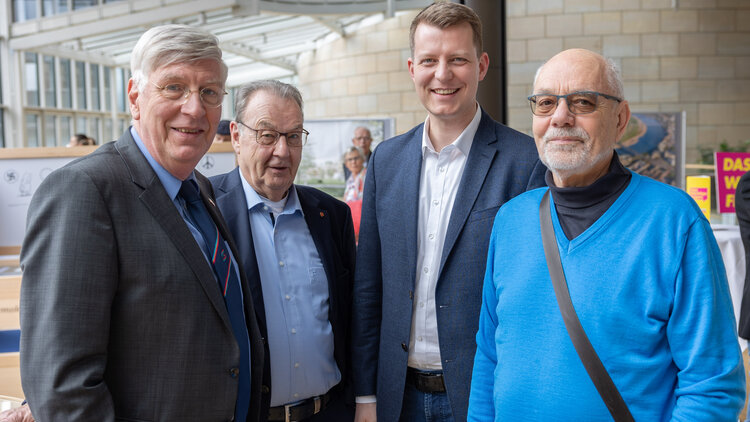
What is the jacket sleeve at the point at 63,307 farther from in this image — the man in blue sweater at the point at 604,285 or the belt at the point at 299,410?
the man in blue sweater at the point at 604,285

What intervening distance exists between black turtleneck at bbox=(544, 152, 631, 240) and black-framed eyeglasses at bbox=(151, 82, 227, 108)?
963 mm

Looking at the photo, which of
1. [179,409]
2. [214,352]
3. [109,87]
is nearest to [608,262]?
[214,352]

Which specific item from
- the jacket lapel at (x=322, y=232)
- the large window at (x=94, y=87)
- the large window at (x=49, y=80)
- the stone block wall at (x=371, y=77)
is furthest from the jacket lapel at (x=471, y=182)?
the large window at (x=94, y=87)

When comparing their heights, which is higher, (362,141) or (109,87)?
(109,87)

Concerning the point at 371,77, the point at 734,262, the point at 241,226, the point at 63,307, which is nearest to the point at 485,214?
the point at 241,226

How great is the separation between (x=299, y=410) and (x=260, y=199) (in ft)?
2.53

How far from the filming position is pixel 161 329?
145 centimetres

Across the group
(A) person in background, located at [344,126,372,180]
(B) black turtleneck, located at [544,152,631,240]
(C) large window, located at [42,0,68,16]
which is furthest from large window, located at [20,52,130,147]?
(B) black turtleneck, located at [544,152,631,240]

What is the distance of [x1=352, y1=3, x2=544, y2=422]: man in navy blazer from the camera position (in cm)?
200

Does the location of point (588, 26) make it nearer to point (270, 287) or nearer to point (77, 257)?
point (270, 287)

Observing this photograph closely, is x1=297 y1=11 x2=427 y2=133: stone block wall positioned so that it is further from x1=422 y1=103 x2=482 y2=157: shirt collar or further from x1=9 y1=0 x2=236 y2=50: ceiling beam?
x1=422 y1=103 x2=482 y2=157: shirt collar

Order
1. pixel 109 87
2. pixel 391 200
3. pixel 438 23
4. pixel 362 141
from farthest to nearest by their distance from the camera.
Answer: pixel 109 87 → pixel 362 141 → pixel 391 200 → pixel 438 23

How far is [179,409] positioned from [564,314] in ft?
3.20

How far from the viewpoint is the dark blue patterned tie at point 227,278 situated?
1679 millimetres
